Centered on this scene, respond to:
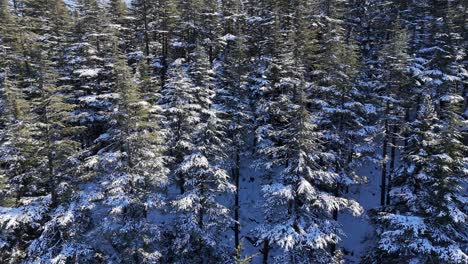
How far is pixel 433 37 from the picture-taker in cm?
3256

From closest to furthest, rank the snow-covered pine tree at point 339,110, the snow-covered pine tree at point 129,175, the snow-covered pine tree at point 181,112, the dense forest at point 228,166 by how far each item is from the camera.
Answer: the dense forest at point 228,166
the snow-covered pine tree at point 129,175
the snow-covered pine tree at point 181,112
the snow-covered pine tree at point 339,110

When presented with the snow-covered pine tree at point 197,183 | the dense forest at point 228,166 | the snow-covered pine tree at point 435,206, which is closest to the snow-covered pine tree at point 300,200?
the dense forest at point 228,166

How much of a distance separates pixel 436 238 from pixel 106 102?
25.5 metres

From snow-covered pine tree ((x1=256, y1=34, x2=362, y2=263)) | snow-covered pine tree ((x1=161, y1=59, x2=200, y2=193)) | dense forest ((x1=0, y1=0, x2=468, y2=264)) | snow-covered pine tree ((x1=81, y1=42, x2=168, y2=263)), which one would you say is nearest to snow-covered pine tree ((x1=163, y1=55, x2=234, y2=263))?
snow-covered pine tree ((x1=161, y1=59, x2=200, y2=193))

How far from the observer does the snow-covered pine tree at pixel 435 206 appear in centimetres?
1656

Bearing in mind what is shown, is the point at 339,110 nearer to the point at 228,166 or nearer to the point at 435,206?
the point at 435,206

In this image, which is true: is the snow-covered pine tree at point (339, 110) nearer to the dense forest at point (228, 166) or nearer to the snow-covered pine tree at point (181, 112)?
the dense forest at point (228, 166)

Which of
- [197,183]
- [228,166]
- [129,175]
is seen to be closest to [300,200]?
[228,166]

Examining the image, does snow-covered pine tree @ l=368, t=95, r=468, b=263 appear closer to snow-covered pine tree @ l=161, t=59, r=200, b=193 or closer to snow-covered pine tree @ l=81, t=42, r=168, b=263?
snow-covered pine tree @ l=81, t=42, r=168, b=263

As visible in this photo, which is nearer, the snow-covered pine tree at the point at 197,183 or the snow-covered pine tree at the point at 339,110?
the snow-covered pine tree at the point at 197,183

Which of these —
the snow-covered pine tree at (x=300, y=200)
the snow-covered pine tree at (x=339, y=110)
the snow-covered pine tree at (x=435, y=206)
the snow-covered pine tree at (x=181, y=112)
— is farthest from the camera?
the snow-covered pine tree at (x=339, y=110)

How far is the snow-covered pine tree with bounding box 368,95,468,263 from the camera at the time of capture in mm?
16562

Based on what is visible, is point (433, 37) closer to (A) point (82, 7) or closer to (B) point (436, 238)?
(B) point (436, 238)

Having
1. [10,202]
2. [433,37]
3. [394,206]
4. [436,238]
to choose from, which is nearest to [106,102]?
[10,202]
